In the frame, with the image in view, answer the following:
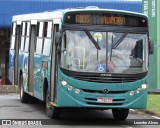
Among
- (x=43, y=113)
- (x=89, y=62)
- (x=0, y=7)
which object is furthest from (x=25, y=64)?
(x=0, y=7)

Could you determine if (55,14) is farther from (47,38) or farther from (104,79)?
(104,79)

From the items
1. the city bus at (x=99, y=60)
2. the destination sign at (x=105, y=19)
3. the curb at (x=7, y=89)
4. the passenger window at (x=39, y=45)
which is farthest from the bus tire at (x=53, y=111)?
the curb at (x=7, y=89)

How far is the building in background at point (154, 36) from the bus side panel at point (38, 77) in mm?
9704

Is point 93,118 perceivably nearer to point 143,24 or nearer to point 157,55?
point 143,24

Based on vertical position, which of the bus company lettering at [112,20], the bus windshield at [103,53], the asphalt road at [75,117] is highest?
the bus company lettering at [112,20]

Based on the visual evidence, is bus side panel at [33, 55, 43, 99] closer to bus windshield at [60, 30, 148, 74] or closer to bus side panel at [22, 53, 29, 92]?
bus side panel at [22, 53, 29, 92]

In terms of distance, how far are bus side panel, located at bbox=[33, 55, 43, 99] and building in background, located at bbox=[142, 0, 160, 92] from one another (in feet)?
31.8

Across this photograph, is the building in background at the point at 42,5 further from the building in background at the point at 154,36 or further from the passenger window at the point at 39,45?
the passenger window at the point at 39,45

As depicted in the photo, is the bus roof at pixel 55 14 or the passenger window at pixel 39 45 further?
the passenger window at pixel 39 45

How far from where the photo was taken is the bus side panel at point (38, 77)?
1674 cm

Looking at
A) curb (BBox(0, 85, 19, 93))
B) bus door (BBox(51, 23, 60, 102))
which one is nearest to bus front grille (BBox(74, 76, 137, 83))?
bus door (BBox(51, 23, 60, 102))

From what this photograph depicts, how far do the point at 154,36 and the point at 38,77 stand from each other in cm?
1072

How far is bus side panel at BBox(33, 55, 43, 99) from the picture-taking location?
659 inches

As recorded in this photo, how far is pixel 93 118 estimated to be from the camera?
16.0 m
